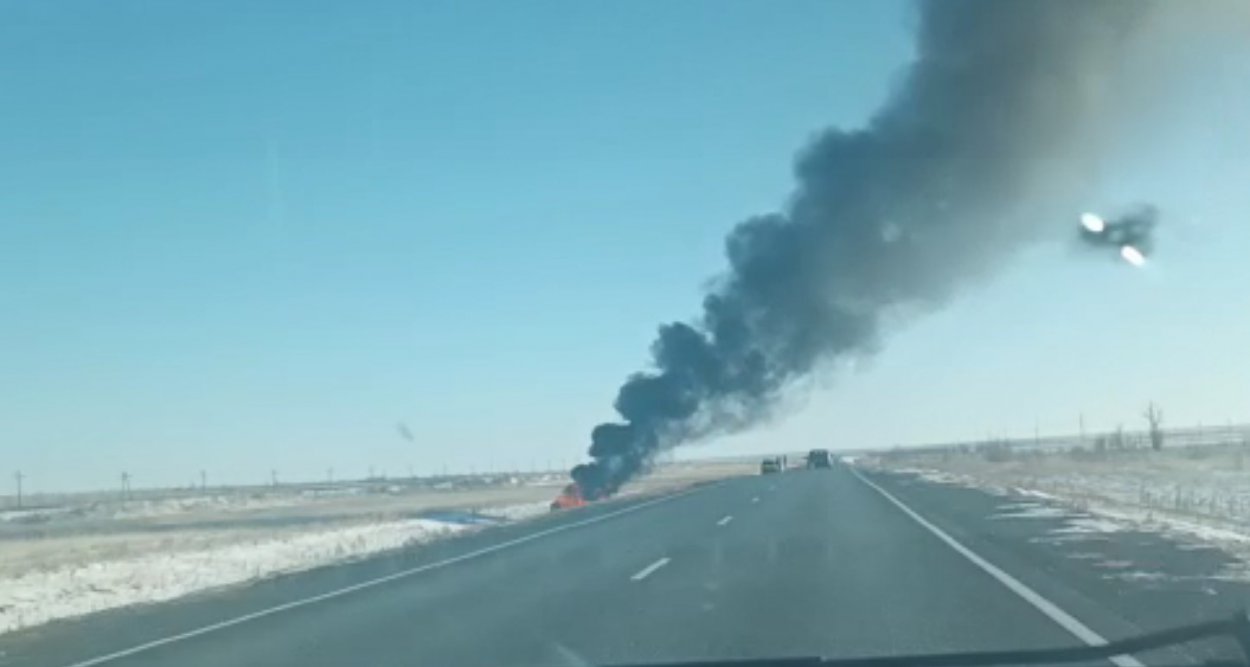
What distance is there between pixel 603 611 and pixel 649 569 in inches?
213

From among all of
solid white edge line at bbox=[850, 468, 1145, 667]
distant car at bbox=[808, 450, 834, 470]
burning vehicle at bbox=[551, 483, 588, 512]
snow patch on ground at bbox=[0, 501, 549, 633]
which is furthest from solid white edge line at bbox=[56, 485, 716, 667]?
distant car at bbox=[808, 450, 834, 470]

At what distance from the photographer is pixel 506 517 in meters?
49.6

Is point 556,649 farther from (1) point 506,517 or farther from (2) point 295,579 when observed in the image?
(1) point 506,517

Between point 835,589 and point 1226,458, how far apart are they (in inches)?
2955

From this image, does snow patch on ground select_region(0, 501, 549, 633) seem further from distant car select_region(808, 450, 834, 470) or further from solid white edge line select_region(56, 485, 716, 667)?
distant car select_region(808, 450, 834, 470)

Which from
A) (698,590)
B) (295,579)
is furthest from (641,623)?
(295,579)

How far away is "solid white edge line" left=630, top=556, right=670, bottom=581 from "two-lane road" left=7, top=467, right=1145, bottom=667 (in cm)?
2

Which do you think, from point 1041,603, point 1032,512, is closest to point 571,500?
point 1032,512

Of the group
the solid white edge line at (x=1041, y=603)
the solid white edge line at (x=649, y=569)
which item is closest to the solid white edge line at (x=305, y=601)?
the solid white edge line at (x=649, y=569)

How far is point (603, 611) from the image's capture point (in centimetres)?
1554

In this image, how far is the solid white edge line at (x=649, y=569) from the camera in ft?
64.3

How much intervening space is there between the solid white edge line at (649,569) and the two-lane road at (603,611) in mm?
21

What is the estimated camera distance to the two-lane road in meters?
12.6

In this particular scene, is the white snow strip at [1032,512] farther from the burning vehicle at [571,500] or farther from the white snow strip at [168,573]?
the burning vehicle at [571,500]
